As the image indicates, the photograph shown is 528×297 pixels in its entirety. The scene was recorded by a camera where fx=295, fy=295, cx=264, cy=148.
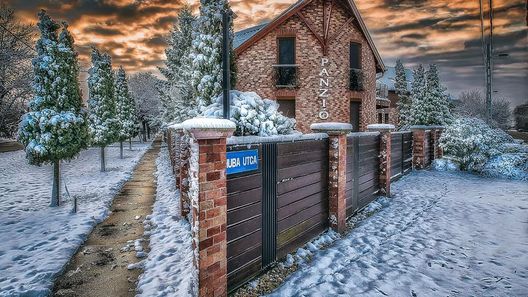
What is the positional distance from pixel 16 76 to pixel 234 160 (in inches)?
620

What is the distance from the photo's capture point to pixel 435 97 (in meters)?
25.7

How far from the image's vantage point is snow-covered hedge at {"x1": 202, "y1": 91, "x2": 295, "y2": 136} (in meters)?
7.08

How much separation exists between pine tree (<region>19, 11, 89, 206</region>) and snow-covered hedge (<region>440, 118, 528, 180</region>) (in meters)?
15.0

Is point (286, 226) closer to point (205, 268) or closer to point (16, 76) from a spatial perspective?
point (205, 268)

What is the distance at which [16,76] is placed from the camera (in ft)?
45.8

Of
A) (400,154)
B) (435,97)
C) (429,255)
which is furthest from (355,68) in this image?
(429,255)

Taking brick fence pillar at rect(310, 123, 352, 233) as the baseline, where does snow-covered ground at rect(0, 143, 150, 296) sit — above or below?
below

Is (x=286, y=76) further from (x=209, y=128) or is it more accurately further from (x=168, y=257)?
(x=209, y=128)

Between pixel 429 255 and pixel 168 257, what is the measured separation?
168 inches

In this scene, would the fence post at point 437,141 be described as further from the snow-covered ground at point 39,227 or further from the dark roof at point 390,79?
the dark roof at point 390,79

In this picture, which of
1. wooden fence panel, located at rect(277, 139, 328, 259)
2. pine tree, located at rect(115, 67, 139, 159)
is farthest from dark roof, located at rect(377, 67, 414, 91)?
wooden fence panel, located at rect(277, 139, 328, 259)

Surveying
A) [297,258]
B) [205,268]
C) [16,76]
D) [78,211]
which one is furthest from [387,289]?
[16,76]

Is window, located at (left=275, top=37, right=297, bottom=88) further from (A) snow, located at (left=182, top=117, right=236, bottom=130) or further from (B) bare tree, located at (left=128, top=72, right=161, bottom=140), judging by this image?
(B) bare tree, located at (left=128, top=72, right=161, bottom=140)

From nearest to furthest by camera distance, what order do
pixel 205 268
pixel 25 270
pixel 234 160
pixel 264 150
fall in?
pixel 205 268 → pixel 234 160 → pixel 264 150 → pixel 25 270
